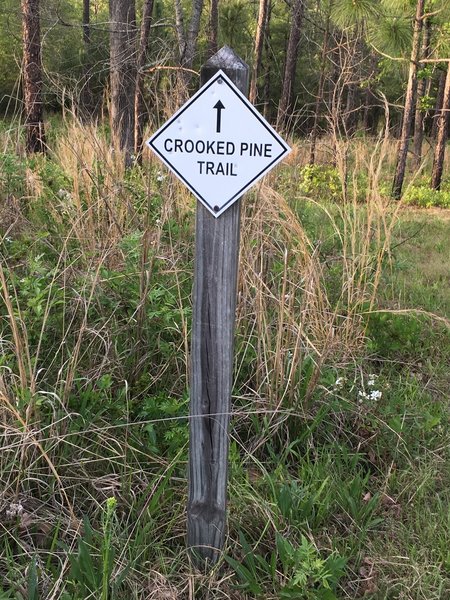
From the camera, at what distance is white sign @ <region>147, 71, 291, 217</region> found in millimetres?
1604

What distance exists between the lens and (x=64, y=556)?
189 cm

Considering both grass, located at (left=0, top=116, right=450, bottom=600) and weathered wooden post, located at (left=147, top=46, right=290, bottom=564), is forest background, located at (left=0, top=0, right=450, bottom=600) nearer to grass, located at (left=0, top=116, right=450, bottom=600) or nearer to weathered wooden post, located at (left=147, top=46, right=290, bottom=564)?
grass, located at (left=0, top=116, right=450, bottom=600)

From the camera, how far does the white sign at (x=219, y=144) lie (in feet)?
5.26

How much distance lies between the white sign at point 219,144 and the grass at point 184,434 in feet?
2.42

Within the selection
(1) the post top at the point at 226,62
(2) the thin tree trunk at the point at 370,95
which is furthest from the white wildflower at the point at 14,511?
(2) the thin tree trunk at the point at 370,95

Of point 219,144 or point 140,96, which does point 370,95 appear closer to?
point 140,96

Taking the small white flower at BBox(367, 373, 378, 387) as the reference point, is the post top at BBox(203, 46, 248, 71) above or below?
above

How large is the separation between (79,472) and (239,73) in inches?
57.0

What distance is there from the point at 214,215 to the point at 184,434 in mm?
991

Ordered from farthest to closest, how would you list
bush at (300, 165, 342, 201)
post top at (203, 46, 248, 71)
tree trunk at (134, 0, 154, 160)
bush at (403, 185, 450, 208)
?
bush at (403, 185, 450, 208) → bush at (300, 165, 342, 201) → tree trunk at (134, 0, 154, 160) → post top at (203, 46, 248, 71)

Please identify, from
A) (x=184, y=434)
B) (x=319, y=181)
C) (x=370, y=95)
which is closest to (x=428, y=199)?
(x=319, y=181)

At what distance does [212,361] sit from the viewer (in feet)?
5.90

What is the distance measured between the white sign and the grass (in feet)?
2.42

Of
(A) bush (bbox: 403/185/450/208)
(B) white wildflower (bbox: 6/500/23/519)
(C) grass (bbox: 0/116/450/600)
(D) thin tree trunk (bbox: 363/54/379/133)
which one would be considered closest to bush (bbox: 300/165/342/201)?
(D) thin tree trunk (bbox: 363/54/379/133)
